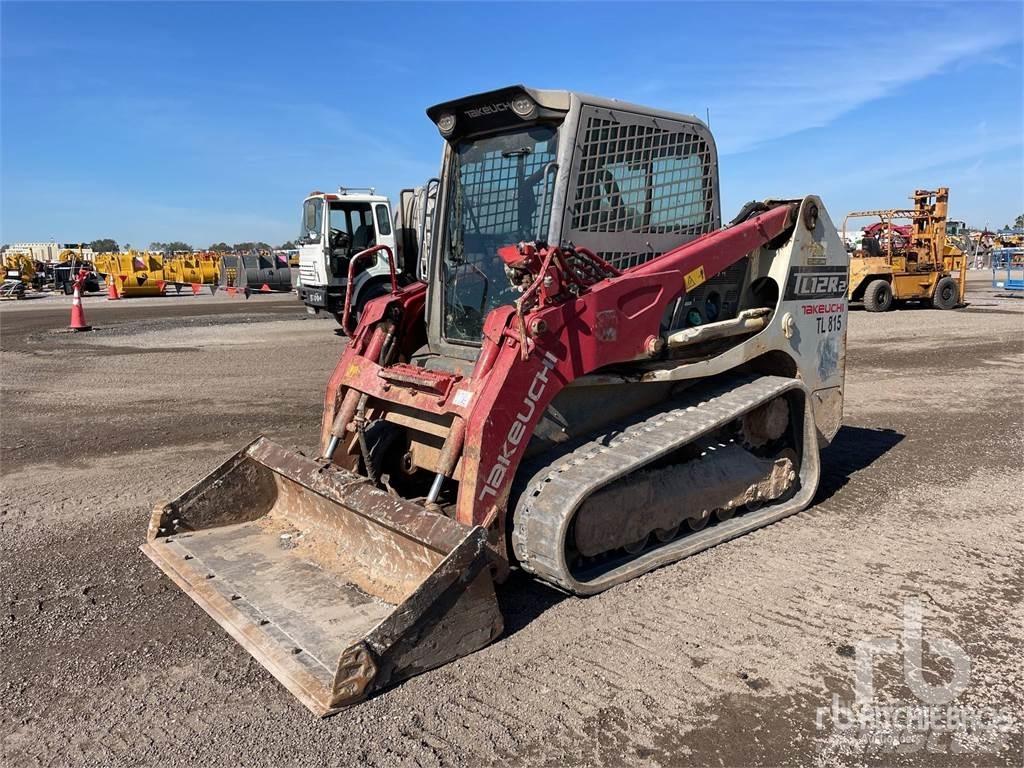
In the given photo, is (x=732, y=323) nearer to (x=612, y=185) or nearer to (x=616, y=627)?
(x=612, y=185)

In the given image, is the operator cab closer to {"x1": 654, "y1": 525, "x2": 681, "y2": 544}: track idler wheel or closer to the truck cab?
{"x1": 654, "y1": 525, "x2": 681, "y2": 544}: track idler wheel

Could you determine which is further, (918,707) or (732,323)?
(732,323)

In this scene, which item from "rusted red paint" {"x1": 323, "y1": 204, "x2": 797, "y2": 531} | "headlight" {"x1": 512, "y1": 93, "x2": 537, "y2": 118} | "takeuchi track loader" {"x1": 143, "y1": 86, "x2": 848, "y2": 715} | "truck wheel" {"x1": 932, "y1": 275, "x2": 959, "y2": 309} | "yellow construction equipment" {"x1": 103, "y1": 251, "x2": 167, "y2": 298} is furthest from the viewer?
"yellow construction equipment" {"x1": 103, "y1": 251, "x2": 167, "y2": 298}

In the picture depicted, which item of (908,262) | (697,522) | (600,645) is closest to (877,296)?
(908,262)

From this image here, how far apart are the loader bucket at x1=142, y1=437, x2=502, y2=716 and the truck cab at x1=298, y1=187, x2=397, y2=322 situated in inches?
469

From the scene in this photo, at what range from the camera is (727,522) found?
4.76 metres

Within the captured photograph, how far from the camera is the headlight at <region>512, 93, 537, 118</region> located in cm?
424

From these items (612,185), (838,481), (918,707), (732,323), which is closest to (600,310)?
(612,185)

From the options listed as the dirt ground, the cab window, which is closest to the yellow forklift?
the cab window

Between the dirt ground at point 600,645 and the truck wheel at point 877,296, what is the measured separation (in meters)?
13.4

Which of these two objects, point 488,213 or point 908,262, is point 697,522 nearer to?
point 488,213

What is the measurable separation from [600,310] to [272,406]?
5.50 metres

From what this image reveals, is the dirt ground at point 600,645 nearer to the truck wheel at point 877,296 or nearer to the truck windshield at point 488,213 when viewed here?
the truck windshield at point 488,213

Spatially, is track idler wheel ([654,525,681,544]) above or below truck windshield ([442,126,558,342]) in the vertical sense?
below
